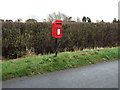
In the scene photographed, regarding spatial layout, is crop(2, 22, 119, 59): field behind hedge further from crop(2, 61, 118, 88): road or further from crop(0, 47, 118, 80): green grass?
crop(2, 61, 118, 88): road

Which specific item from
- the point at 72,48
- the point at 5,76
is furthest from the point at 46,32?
the point at 5,76

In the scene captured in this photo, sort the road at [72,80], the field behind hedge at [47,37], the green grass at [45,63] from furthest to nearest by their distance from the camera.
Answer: the field behind hedge at [47,37], the green grass at [45,63], the road at [72,80]

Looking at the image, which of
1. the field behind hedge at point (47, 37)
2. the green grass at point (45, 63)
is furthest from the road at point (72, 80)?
the field behind hedge at point (47, 37)

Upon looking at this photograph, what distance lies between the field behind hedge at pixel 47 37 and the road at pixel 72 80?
313cm

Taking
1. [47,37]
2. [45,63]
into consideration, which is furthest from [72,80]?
[47,37]

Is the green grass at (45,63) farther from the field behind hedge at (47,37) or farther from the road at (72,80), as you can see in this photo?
the field behind hedge at (47,37)

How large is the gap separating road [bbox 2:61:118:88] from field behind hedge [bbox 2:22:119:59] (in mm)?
3129

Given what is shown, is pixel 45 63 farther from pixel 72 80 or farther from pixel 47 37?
pixel 47 37

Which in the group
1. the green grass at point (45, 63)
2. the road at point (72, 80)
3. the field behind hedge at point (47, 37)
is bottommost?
the road at point (72, 80)

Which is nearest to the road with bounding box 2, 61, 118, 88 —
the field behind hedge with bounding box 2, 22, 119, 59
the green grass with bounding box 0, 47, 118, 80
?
the green grass with bounding box 0, 47, 118, 80

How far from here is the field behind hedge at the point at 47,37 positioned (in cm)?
697

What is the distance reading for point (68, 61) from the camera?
570cm

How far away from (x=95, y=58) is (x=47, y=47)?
9.28ft

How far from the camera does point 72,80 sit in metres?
4.12
